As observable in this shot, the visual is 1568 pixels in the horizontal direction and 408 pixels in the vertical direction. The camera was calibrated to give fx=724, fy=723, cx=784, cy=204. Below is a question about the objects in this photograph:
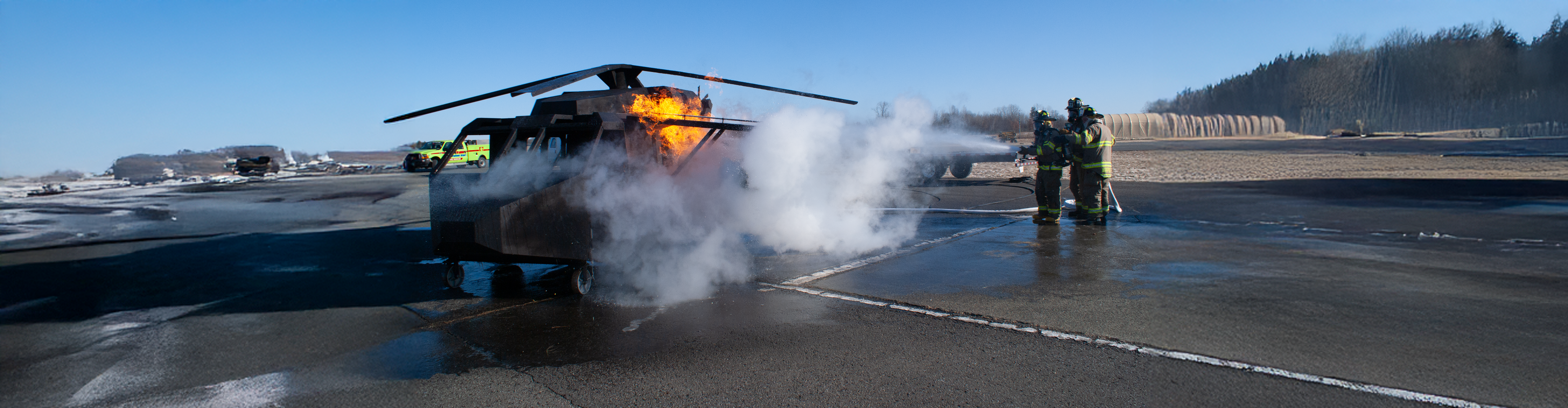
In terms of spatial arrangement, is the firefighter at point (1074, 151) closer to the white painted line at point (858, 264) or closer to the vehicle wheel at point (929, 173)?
the white painted line at point (858, 264)

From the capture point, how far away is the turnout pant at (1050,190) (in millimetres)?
11172

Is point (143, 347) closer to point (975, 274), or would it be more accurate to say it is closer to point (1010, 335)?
point (1010, 335)

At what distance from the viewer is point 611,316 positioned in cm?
586

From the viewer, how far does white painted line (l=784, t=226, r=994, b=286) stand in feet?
23.9

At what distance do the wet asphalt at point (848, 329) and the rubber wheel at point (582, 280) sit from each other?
22cm

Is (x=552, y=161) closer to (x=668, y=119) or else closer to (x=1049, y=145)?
(x=668, y=119)

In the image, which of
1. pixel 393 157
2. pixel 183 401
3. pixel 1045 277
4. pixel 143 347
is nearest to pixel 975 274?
pixel 1045 277

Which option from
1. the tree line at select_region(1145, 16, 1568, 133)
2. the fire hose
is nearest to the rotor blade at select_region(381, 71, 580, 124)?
A: the fire hose

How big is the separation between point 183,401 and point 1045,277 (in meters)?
6.68

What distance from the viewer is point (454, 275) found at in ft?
22.8

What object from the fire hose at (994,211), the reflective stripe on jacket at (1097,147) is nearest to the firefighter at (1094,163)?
the reflective stripe on jacket at (1097,147)

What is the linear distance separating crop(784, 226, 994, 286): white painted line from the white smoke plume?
353mm

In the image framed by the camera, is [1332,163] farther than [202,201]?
Yes

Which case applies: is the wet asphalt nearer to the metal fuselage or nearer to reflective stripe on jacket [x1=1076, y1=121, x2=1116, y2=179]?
the metal fuselage
